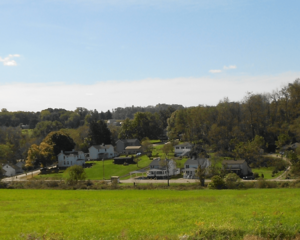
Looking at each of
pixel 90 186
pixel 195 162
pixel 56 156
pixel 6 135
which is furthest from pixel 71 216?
pixel 6 135

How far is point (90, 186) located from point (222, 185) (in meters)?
20.7

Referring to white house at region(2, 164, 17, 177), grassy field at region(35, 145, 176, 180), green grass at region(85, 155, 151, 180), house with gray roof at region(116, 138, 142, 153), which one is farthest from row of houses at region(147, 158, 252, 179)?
white house at region(2, 164, 17, 177)

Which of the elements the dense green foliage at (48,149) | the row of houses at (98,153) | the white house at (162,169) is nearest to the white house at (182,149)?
the row of houses at (98,153)

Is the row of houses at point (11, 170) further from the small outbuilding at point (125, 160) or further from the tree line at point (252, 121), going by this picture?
the tree line at point (252, 121)

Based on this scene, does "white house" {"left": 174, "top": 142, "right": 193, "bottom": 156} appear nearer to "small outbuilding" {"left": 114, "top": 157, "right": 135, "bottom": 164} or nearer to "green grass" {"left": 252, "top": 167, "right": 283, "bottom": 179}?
"small outbuilding" {"left": 114, "top": 157, "right": 135, "bottom": 164}

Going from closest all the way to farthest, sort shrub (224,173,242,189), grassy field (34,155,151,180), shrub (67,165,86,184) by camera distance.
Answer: shrub (224,173,242,189) < shrub (67,165,86,184) < grassy field (34,155,151,180)

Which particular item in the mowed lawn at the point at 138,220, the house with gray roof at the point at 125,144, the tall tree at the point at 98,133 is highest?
the tall tree at the point at 98,133

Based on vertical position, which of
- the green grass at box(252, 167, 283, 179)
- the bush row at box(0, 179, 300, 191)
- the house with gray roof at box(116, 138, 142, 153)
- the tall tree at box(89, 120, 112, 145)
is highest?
the tall tree at box(89, 120, 112, 145)

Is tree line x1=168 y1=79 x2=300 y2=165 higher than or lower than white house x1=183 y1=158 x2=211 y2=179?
higher

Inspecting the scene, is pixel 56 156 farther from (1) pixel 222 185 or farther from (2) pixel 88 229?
(2) pixel 88 229

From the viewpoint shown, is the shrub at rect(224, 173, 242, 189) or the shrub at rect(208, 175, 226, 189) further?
the shrub at rect(208, 175, 226, 189)

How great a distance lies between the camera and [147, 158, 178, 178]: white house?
64.4 meters

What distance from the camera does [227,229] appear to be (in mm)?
14008

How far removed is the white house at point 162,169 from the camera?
64438 mm
